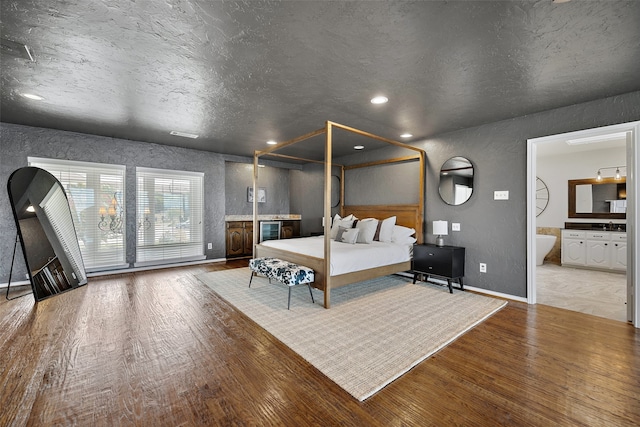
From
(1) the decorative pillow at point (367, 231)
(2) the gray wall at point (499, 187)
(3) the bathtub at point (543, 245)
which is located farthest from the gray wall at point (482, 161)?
(3) the bathtub at point (543, 245)

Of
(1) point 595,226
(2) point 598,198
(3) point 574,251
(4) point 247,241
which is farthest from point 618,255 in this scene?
(4) point 247,241

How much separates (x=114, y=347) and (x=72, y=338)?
1.76ft

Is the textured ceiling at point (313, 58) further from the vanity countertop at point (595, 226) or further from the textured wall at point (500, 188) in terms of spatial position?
the vanity countertop at point (595, 226)

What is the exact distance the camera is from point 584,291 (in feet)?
13.4

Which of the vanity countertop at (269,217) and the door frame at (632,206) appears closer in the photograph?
the door frame at (632,206)

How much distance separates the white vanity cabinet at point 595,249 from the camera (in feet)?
17.0

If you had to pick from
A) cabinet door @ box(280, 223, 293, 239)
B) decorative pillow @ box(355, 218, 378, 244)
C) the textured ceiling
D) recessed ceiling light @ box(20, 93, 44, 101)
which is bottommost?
cabinet door @ box(280, 223, 293, 239)

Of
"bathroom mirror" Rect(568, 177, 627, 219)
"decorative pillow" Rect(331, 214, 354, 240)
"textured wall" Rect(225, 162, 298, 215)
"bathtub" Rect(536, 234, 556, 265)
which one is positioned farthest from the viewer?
"textured wall" Rect(225, 162, 298, 215)

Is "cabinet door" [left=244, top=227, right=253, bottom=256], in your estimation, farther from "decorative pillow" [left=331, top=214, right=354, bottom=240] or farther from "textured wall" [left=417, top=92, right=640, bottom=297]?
"textured wall" [left=417, top=92, right=640, bottom=297]

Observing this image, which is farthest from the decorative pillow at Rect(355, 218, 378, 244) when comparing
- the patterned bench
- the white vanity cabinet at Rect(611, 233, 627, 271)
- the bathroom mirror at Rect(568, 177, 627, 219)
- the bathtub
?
the bathroom mirror at Rect(568, 177, 627, 219)

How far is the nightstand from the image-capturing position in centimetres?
397

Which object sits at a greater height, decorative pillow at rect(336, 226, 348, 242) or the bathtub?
decorative pillow at rect(336, 226, 348, 242)

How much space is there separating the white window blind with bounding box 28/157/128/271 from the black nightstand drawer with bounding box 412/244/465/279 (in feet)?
17.9

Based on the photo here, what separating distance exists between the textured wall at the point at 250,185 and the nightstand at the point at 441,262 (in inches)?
179
